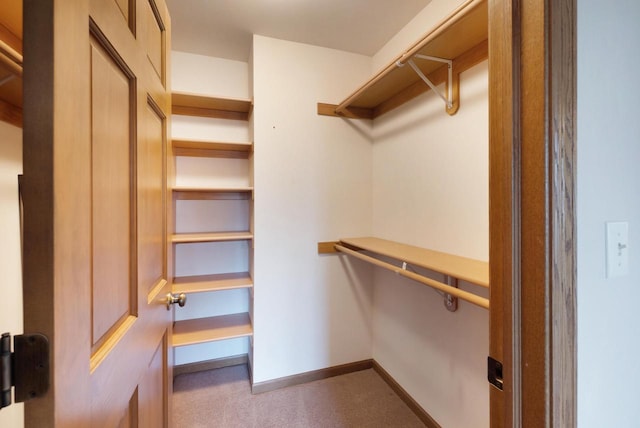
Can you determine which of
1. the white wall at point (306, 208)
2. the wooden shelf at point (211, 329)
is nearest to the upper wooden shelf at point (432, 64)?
the white wall at point (306, 208)

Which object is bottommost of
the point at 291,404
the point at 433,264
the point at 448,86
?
the point at 291,404

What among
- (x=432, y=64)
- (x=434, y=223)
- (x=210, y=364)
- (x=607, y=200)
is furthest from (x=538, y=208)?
(x=210, y=364)

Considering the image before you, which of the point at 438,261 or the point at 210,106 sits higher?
the point at 210,106

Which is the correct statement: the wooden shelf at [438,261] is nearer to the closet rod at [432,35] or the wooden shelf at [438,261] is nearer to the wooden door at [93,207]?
the closet rod at [432,35]

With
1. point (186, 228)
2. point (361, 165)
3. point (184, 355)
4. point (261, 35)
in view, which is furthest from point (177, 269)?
point (261, 35)

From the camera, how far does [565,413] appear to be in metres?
0.52

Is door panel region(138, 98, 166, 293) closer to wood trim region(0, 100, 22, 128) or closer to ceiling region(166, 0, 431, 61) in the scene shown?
wood trim region(0, 100, 22, 128)

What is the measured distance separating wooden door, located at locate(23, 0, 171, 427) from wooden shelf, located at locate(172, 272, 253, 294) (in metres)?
1.04

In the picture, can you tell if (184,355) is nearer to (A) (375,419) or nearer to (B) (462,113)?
(A) (375,419)

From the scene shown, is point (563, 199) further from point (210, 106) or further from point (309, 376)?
point (210, 106)

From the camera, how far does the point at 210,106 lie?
221 cm

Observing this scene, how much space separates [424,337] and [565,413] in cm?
133

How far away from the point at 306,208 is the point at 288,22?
49.2 inches

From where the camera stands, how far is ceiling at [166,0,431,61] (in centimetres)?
172
